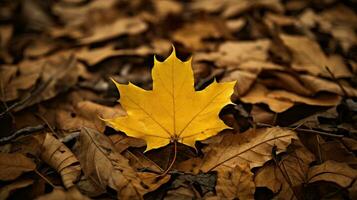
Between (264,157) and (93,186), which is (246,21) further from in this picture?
(93,186)

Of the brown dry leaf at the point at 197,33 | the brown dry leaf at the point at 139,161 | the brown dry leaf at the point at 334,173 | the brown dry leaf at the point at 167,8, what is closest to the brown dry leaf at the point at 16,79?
the brown dry leaf at the point at 139,161

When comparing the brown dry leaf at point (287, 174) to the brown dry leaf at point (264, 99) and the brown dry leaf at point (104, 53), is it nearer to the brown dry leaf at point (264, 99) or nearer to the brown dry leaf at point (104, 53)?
the brown dry leaf at point (264, 99)

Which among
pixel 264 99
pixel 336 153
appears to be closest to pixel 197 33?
pixel 264 99

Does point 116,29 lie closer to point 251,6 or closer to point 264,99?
point 251,6

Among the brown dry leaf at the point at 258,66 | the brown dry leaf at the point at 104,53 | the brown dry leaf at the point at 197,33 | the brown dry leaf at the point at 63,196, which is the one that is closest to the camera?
the brown dry leaf at the point at 63,196

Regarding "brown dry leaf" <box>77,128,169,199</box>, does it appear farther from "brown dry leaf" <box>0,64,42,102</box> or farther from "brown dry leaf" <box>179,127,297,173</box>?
"brown dry leaf" <box>0,64,42,102</box>

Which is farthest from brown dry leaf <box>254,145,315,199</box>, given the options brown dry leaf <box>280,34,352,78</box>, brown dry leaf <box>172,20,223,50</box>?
brown dry leaf <box>172,20,223,50</box>

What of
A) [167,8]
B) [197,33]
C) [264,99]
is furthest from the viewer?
[167,8]

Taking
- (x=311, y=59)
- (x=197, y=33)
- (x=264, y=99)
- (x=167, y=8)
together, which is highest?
(x=167, y=8)
